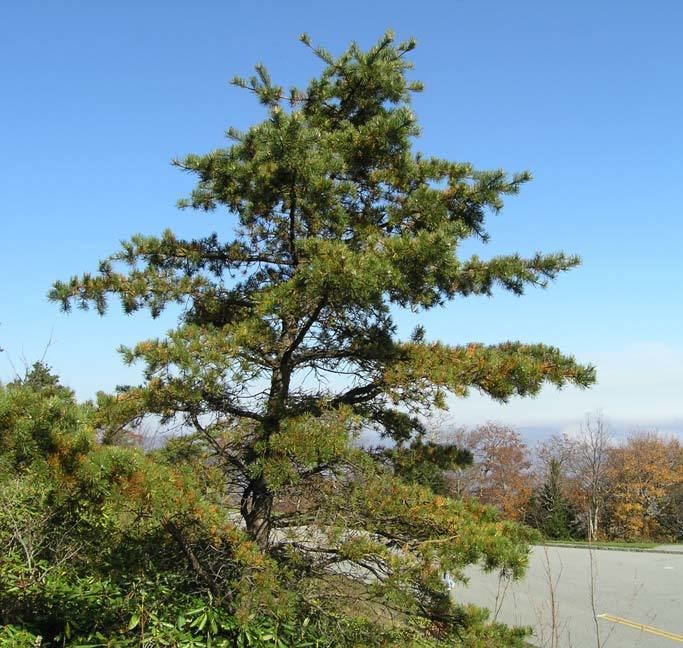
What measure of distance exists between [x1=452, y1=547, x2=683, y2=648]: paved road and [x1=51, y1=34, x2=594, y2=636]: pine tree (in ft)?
7.98

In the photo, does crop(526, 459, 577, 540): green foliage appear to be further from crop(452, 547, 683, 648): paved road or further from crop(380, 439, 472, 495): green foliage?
crop(380, 439, 472, 495): green foliage

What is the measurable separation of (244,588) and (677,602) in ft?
34.0

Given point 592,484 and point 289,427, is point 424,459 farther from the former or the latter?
point 592,484

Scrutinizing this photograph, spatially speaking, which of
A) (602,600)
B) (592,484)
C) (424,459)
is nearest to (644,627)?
(602,600)

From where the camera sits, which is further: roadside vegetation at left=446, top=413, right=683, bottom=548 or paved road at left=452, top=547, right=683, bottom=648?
roadside vegetation at left=446, top=413, right=683, bottom=548

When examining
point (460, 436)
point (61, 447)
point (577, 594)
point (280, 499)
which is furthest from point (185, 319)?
point (460, 436)

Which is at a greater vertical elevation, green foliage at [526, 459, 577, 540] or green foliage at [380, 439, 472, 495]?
green foliage at [380, 439, 472, 495]

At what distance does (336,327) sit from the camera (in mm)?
5191

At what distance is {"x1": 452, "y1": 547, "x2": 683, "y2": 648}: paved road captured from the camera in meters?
8.30

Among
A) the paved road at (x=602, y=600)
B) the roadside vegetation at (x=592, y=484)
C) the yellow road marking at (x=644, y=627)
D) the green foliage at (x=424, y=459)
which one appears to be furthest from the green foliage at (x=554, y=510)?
the green foliage at (x=424, y=459)

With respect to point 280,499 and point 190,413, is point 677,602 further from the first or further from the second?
point 190,413

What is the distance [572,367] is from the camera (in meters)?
4.44


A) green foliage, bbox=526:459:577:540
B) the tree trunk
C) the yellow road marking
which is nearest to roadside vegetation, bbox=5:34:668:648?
the tree trunk

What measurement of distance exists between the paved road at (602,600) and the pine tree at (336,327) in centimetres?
243
